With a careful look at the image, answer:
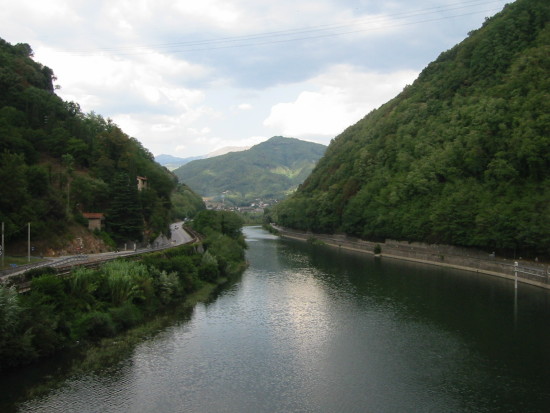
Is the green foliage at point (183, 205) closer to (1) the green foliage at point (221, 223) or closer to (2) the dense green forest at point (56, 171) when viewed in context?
(1) the green foliage at point (221, 223)

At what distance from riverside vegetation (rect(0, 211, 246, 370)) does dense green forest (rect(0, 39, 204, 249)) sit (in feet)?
39.1

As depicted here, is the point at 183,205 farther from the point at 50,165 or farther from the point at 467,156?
the point at 467,156

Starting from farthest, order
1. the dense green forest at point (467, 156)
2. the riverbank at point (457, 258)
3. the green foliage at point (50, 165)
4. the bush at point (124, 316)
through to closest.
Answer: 1. the dense green forest at point (467, 156)
2. the riverbank at point (457, 258)
3. the green foliage at point (50, 165)
4. the bush at point (124, 316)

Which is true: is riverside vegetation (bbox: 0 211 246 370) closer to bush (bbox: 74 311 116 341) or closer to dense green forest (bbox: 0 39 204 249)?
bush (bbox: 74 311 116 341)

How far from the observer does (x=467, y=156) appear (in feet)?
259

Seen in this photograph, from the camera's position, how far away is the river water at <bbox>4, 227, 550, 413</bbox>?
926 inches

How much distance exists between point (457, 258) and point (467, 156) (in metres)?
20.1

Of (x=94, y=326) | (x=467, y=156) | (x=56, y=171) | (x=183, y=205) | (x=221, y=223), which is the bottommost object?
(x=94, y=326)

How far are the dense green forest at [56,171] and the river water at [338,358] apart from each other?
748 inches

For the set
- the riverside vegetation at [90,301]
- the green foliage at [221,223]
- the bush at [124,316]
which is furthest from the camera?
the green foliage at [221,223]

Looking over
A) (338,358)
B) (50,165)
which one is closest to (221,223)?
(50,165)

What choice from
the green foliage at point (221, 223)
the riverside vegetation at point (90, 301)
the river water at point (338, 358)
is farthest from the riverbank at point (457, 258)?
the riverside vegetation at point (90, 301)

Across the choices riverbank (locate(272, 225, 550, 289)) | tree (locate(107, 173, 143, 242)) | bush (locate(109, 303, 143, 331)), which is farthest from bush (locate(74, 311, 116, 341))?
riverbank (locate(272, 225, 550, 289))

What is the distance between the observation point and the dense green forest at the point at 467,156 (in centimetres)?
6488
